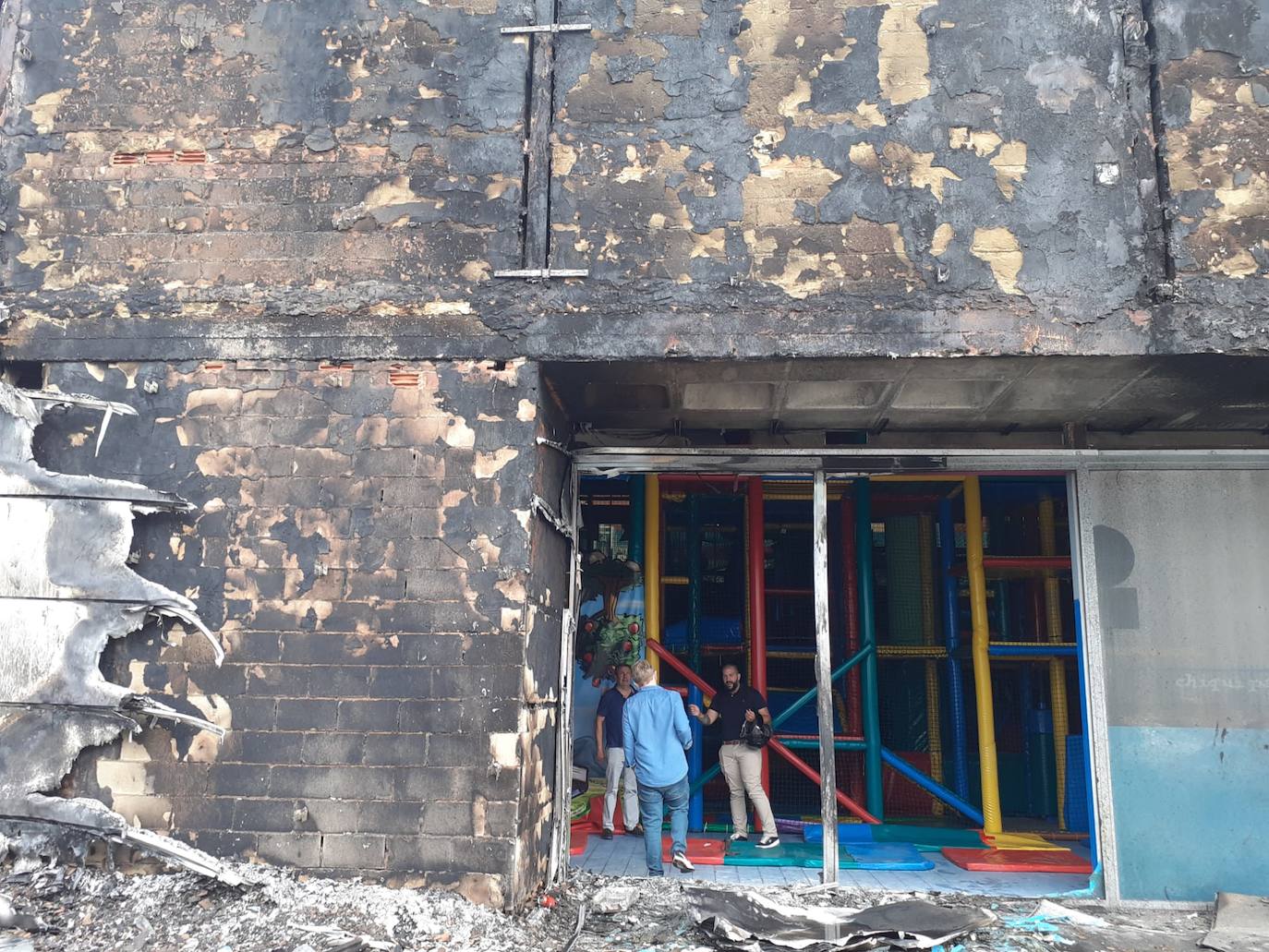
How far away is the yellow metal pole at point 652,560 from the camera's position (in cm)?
909

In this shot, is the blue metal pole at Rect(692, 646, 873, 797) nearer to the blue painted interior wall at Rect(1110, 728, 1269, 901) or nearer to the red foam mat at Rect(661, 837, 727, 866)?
the red foam mat at Rect(661, 837, 727, 866)

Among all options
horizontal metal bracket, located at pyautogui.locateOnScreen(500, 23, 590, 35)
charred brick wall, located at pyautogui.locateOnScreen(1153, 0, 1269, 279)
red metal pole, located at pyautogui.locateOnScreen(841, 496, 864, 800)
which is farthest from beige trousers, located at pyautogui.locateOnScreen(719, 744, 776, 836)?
horizontal metal bracket, located at pyautogui.locateOnScreen(500, 23, 590, 35)

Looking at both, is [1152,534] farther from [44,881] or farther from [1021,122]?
[44,881]

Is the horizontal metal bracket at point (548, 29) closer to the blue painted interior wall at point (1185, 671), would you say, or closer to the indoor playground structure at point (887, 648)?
the indoor playground structure at point (887, 648)

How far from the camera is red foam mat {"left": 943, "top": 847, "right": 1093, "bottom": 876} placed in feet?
24.3

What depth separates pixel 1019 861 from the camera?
7586 millimetres

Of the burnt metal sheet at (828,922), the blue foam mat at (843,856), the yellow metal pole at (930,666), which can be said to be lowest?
the blue foam mat at (843,856)

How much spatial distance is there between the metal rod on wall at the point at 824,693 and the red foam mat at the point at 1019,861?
1.34 m

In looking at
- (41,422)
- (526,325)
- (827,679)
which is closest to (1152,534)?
(827,679)

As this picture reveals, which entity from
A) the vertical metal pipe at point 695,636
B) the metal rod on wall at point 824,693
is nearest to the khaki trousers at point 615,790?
the vertical metal pipe at point 695,636

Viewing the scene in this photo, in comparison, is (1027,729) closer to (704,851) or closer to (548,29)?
(704,851)

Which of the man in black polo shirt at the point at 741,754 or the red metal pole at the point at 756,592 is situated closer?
the man in black polo shirt at the point at 741,754

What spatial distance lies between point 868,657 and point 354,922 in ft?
18.3

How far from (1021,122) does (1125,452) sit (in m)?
2.54
